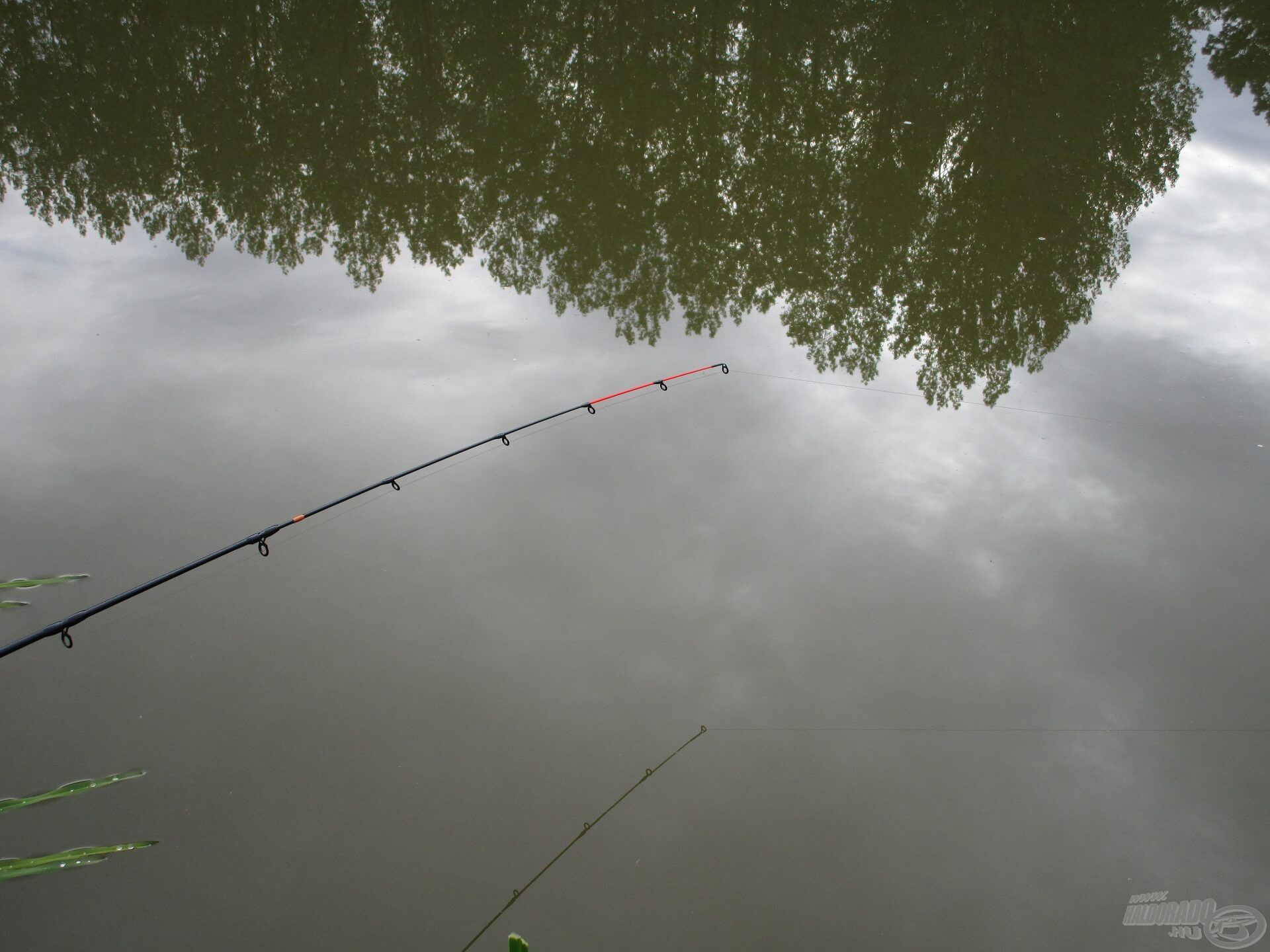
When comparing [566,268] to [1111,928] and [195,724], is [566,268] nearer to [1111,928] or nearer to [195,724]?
[195,724]

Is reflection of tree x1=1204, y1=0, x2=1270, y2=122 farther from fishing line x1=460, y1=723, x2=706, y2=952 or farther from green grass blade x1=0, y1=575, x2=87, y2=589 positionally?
green grass blade x1=0, y1=575, x2=87, y2=589

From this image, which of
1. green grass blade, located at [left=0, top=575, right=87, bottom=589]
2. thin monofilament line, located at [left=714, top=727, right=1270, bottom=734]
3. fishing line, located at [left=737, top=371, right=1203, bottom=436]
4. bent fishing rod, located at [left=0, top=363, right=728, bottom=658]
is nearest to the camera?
bent fishing rod, located at [left=0, top=363, right=728, bottom=658]

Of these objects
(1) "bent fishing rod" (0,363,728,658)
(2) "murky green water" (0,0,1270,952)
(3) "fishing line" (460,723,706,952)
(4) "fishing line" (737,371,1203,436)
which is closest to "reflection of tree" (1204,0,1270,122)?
(2) "murky green water" (0,0,1270,952)

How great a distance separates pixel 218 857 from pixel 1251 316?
464 centimetres

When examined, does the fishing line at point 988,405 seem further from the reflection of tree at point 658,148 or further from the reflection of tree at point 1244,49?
the reflection of tree at point 1244,49

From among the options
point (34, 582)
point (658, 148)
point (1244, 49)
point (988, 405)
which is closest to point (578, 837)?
point (34, 582)

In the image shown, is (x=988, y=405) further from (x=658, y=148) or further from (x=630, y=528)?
(x=658, y=148)

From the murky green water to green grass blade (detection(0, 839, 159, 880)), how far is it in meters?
0.02

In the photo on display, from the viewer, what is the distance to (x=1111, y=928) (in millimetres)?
1739

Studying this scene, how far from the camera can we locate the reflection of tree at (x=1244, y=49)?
6168mm

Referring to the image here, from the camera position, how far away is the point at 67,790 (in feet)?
6.06

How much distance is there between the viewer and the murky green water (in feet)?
5.93

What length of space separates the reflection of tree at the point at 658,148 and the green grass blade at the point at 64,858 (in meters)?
2.54

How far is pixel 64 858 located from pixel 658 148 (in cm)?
454
